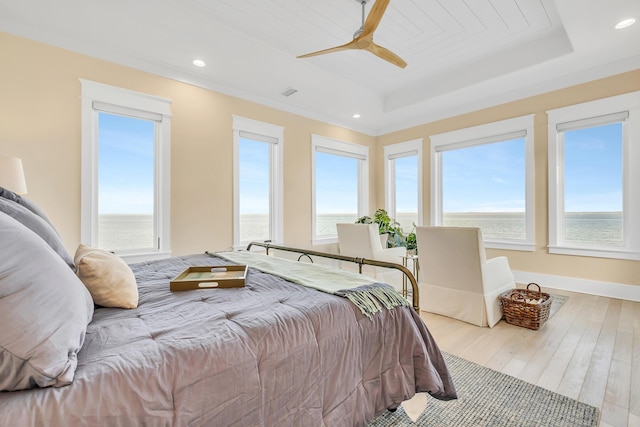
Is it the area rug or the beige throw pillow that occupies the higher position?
the beige throw pillow

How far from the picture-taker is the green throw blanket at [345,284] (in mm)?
1324

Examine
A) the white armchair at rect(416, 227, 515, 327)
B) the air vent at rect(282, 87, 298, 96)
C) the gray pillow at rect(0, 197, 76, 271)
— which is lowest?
the white armchair at rect(416, 227, 515, 327)

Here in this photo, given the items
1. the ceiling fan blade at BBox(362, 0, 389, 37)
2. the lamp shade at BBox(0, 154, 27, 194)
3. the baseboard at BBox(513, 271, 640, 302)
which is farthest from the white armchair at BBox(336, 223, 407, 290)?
the lamp shade at BBox(0, 154, 27, 194)

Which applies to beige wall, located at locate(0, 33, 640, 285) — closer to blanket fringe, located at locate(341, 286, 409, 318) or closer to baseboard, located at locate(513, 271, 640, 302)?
baseboard, located at locate(513, 271, 640, 302)

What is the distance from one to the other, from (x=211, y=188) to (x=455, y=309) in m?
3.11

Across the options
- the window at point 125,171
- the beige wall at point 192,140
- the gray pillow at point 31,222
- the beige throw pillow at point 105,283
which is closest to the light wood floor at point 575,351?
the beige wall at point 192,140

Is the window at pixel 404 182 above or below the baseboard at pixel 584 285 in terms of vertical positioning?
above

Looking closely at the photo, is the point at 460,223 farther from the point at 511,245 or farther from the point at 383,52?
the point at 383,52

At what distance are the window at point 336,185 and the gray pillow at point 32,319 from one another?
408 centimetres

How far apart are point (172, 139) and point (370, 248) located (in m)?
2.77

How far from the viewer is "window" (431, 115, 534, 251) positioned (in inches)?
165

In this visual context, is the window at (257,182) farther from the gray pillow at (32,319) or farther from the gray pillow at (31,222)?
the gray pillow at (32,319)

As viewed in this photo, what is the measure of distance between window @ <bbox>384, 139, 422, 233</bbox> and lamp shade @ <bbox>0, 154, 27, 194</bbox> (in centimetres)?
514

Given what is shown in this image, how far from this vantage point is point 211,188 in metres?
3.67
